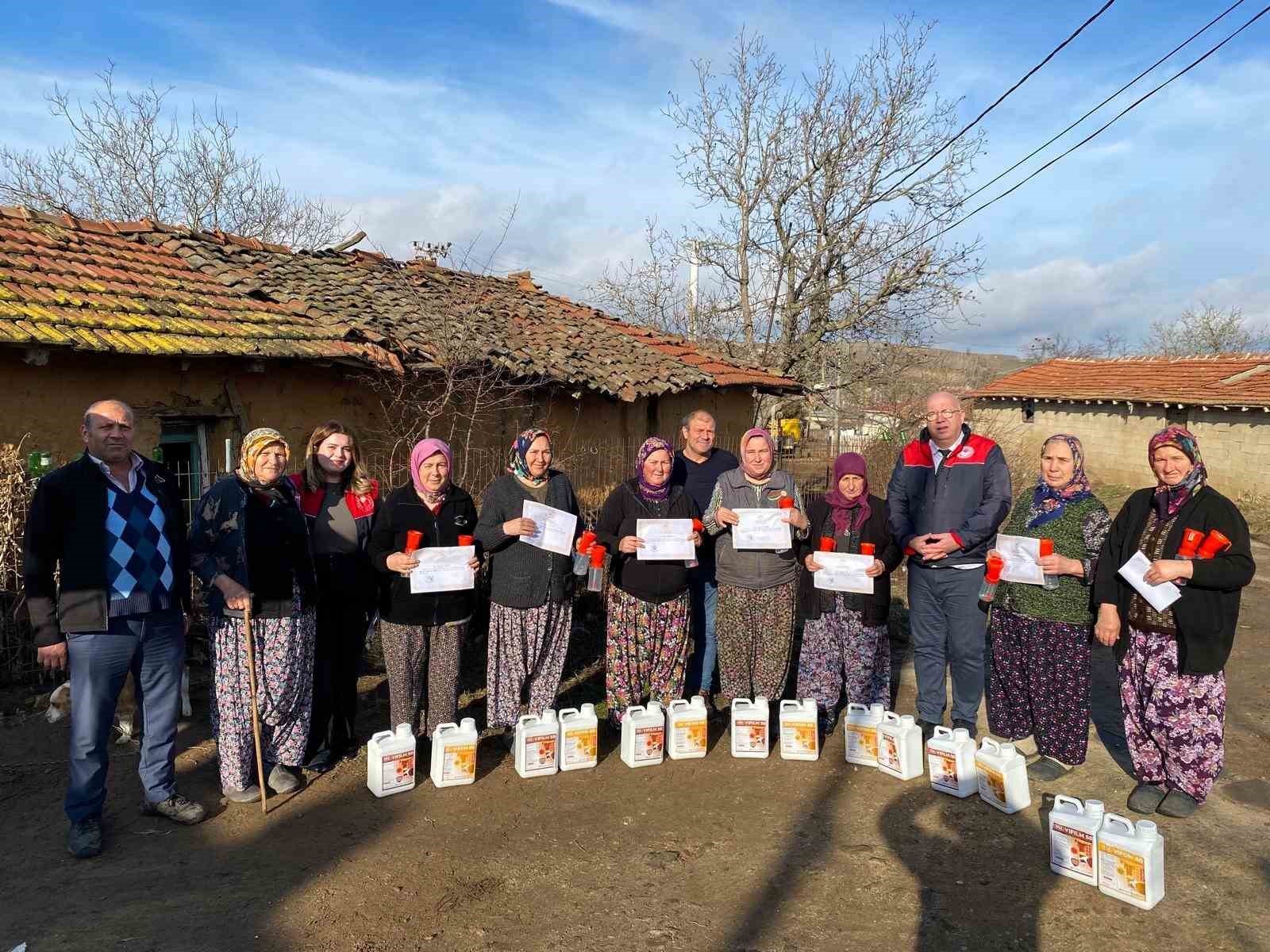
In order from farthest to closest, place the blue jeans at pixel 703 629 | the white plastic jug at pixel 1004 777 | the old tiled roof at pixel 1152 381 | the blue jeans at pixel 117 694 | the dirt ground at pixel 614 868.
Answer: the old tiled roof at pixel 1152 381 < the blue jeans at pixel 703 629 < the white plastic jug at pixel 1004 777 < the blue jeans at pixel 117 694 < the dirt ground at pixel 614 868

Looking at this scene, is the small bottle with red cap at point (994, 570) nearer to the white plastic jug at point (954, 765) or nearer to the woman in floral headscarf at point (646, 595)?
the white plastic jug at point (954, 765)

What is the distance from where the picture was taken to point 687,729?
184 inches

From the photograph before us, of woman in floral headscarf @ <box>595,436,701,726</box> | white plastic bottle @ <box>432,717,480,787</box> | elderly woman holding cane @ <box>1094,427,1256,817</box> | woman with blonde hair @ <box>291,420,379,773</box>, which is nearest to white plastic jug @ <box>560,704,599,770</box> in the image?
woman in floral headscarf @ <box>595,436,701,726</box>

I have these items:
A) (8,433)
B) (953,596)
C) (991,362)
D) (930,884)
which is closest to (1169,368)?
(953,596)

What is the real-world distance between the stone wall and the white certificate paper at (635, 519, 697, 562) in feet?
47.1

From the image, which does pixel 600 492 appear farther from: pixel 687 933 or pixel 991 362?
pixel 991 362

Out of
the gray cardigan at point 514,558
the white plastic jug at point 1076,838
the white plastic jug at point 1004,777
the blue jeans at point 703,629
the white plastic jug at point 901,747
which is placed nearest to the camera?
the white plastic jug at point 1076,838

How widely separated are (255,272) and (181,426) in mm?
2911

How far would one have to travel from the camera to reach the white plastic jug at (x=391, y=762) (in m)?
4.12

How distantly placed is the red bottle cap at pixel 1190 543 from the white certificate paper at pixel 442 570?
11.3ft

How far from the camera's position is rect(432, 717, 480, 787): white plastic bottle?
4234 millimetres

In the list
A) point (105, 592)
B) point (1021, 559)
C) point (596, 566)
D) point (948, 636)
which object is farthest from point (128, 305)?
point (1021, 559)

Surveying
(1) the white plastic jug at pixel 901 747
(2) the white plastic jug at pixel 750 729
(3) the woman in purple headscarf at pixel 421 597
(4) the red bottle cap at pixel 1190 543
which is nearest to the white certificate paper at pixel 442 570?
(3) the woman in purple headscarf at pixel 421 597

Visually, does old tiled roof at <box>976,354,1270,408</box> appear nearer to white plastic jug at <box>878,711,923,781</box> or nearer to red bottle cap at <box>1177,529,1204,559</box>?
red bottle cap at <box>1177,529,1204,559</box>
